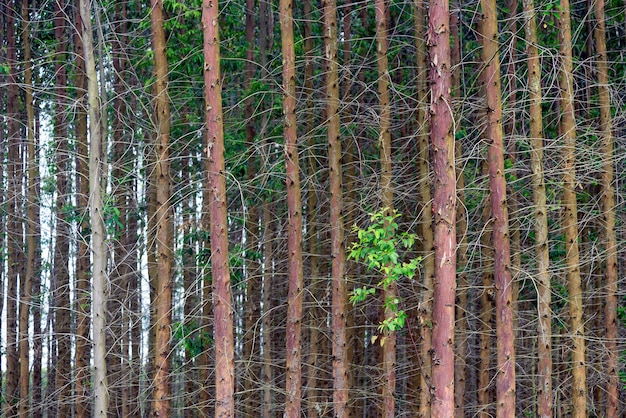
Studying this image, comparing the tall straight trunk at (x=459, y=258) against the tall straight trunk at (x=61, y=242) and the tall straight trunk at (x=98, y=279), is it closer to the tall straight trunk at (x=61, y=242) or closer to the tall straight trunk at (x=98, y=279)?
the tall straight trunk at (x=98, y=279)

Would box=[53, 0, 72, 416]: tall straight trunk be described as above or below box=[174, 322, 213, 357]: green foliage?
above

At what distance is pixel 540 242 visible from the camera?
13.1 m

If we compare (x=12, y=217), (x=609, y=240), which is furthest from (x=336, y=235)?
(x=12, y=217)

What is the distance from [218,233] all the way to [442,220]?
3.47 meters

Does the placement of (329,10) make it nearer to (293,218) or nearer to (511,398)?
(293,218)

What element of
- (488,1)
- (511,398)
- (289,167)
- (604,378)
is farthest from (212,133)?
(604,378)

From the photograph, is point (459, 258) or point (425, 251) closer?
point (425, 251)

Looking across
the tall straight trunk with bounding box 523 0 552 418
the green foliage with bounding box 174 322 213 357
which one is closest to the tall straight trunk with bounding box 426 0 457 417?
the tall straight trunk with bounding box 523 0 552 418

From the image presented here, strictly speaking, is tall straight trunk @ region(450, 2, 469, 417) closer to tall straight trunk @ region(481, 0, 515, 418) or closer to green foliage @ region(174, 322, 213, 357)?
tall straight trunk @ region(481, 0, 515, 418)

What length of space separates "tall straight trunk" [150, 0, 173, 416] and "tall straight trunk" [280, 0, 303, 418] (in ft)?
6.09

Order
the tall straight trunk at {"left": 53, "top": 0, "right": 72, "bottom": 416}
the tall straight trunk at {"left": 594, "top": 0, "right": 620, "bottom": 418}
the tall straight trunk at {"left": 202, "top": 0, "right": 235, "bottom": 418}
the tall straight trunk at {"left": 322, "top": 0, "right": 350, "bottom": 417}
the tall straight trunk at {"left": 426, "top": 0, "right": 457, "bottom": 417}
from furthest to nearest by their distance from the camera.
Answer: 1. the tall straight trunk at {"left": 53, "top": 0, "right": 72, "bottom": 416}
2. the tall straight trunk at {"left": 594, "top": 0, "right": 620, "bottom": 418}
3. the tall straight trunk at {"left": 322, "top": 0, "right": 350, "bottom": 417}
4. the tall straight trunk at {"left": 202, "top": 0, "right": 235, "bottom": 418}
5. the tall straight trunk at {"left": 426, "top": 0, "right": 457, "bottom": 417}

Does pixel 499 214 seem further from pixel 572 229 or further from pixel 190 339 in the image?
pixel 190 339

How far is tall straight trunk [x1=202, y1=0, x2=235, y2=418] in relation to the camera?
11.9 m

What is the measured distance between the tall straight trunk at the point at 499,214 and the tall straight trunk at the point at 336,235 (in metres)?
2.82
